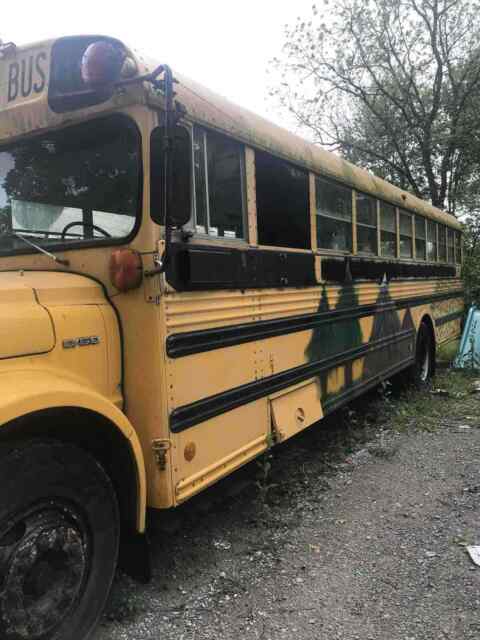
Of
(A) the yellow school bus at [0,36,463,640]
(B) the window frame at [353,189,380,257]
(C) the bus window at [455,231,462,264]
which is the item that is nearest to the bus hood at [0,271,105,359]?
(A) the yellow school bus at [0,36,463,640]

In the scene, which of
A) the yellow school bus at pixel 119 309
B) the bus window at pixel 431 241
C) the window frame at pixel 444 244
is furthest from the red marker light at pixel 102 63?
the window frame at pixel 444 244

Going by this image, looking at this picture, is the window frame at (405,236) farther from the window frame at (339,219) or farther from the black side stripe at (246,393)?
the black side stripe at (246,393)

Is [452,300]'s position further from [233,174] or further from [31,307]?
[31,307]

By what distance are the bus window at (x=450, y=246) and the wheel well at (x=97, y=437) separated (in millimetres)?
7140

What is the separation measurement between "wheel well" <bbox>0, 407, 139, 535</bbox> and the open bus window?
30.8 inches

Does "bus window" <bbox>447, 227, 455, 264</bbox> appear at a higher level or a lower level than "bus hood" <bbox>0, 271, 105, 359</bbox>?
higher

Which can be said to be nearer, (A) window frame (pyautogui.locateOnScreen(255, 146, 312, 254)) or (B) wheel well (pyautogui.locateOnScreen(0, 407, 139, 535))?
(B) wheel well (pyautogui.locateOnScreen(0, 407, 139, 535))

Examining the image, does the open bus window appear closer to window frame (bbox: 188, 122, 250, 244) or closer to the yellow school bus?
the yellow school bus

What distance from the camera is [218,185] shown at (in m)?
2.68

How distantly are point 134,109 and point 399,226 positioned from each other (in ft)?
13.3

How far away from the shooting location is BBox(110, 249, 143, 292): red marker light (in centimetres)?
218

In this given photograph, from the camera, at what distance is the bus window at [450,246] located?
26.6 feet

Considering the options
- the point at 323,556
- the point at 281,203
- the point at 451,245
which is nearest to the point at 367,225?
the point at 281,203

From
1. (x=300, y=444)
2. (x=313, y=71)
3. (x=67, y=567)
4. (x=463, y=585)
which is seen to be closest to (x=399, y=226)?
(x=300, y=444)
